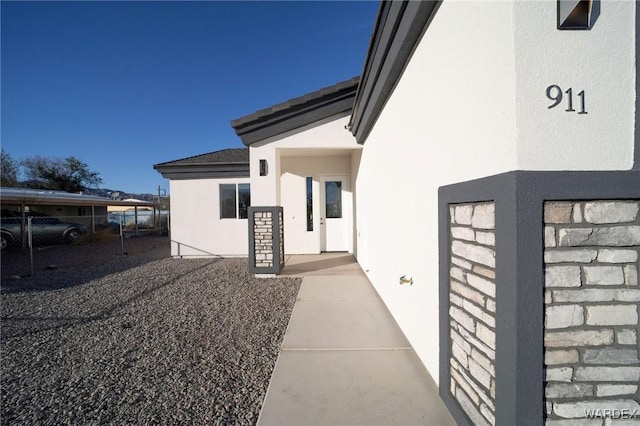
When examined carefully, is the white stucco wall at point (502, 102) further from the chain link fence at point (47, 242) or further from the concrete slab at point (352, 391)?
the chain link fence at point (47, 242)

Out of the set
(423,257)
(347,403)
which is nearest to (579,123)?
(423,257)

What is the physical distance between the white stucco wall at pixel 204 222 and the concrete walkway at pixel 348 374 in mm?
5194

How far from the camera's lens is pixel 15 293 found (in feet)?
18.2

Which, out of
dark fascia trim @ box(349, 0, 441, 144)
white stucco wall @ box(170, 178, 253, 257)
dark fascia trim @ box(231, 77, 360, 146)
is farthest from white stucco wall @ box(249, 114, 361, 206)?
white stucco wall @ box(170, 178, 253, 257)

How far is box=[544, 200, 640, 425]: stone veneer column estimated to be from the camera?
137 centimetres

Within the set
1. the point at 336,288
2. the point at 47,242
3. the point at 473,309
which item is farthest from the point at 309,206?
the point at 47,242

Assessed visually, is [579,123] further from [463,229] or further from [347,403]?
[347,403]

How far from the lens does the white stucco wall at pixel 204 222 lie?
356 inches

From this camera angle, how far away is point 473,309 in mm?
1769

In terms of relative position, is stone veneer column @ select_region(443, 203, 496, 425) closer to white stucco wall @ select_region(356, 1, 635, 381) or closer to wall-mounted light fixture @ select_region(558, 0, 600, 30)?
white stucco wall @ select_region(356, 1, 635, 381)

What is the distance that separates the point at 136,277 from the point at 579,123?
8.19 metres

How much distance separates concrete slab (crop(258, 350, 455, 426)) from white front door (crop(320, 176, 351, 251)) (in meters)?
5.95

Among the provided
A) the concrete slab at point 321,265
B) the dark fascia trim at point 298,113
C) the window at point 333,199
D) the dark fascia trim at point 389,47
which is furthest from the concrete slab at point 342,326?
the window at point 333,199

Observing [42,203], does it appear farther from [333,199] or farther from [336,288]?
[336,288]
